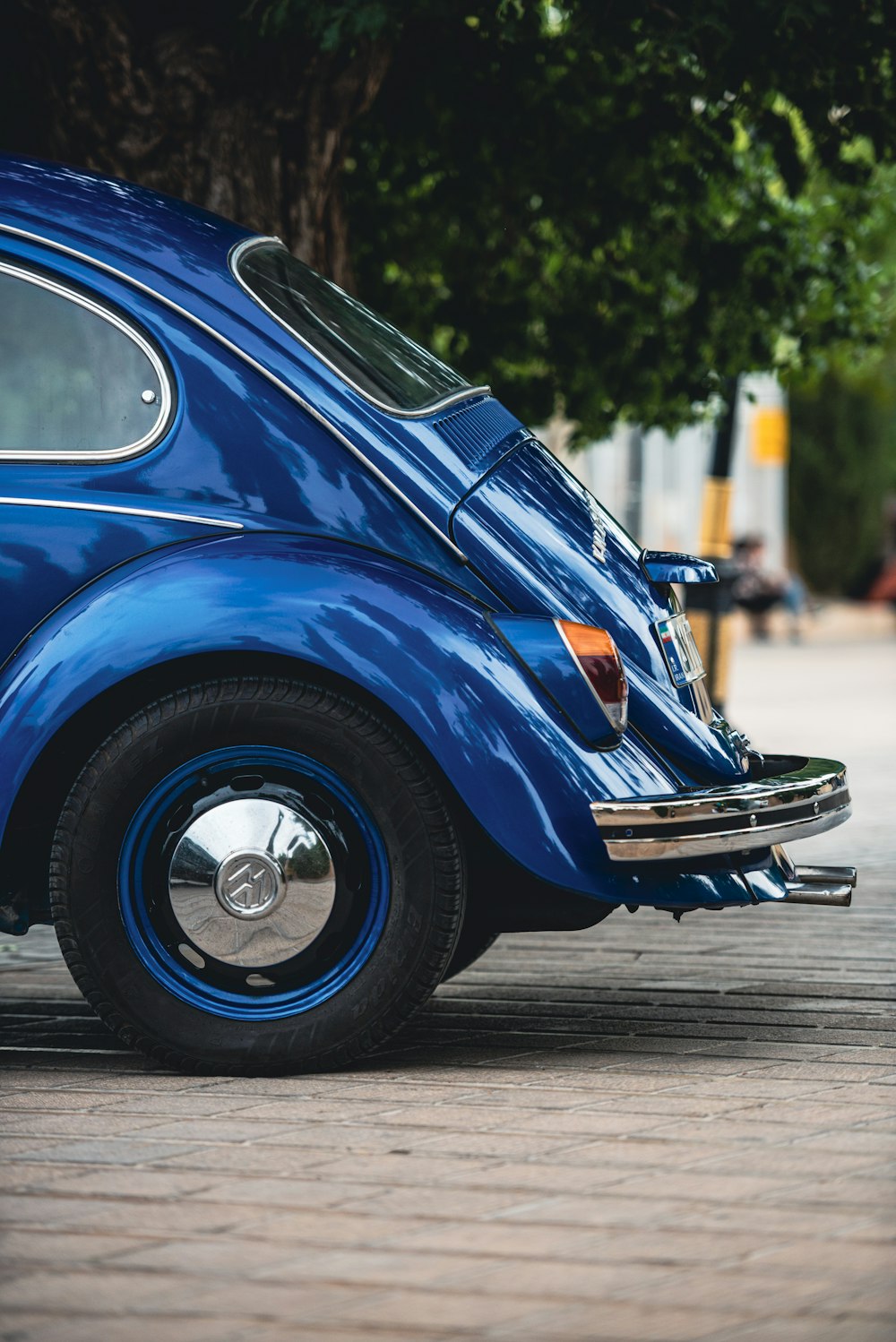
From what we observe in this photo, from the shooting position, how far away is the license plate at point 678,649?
4516 millimetres

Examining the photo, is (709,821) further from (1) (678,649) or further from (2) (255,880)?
(2) (255,880)

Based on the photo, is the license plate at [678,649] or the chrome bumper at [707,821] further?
the license plate at [678,649]

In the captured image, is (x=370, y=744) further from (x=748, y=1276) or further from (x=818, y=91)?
(x=818, y=91)

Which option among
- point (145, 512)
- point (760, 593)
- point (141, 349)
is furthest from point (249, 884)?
point (760, 593)

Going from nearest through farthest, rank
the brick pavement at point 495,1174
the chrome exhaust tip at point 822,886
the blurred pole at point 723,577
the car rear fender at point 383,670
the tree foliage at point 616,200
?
the brick pavement at point 495,1174, the car rear fender at point 383,670, the chrome exhaust tip at point 822,886, the tree foliage at point 616,200, the blurred pole at point 723,577

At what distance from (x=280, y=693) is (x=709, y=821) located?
0.95 m

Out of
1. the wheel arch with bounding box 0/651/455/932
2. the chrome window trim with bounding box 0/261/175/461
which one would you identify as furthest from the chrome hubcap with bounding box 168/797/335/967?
the chrome window trim with bounding box 0/261/175/461

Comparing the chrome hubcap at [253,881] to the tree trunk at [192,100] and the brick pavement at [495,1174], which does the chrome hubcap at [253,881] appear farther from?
the tree trunk at [192,100]

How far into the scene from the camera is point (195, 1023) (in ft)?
13.8

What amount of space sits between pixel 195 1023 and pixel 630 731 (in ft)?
3.72

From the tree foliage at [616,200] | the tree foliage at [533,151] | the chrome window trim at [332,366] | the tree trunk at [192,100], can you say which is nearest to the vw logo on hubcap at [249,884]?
the chrome window trim at [332,366]

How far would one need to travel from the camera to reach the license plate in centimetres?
452

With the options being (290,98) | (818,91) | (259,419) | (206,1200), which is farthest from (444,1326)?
(818,91)

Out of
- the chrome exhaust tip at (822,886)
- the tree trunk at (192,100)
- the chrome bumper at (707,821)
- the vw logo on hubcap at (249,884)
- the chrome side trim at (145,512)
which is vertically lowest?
the chrome exhaust tip at (822,886)
